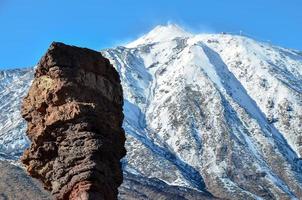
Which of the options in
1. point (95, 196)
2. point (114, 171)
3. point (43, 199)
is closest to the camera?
point (95, 196)

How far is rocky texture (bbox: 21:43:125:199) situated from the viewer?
19734 millimetres

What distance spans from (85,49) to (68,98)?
1.51m

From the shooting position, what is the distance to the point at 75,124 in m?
20.2

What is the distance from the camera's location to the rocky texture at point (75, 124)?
19.7m

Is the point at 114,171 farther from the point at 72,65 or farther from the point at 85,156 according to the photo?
the point at 72,65

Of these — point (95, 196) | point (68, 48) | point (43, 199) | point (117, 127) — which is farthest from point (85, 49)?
point (43, 199)

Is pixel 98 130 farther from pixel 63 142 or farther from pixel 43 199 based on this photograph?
pixel 43 199

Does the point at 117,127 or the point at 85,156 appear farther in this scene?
the point at 117,127

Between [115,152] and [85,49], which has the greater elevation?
[85,49]

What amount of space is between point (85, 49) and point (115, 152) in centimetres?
272

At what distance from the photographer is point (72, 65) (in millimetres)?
21000

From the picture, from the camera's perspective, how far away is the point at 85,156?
778 inches

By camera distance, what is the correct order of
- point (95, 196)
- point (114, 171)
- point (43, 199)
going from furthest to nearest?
point (43, 199)
point (114, 171)
point (95, 196)

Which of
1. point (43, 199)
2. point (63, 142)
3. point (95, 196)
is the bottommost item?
point (95, 196)
